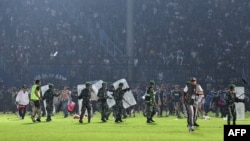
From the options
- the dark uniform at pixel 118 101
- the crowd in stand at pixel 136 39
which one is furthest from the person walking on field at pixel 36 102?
the crowd in stand at pixel 136 39

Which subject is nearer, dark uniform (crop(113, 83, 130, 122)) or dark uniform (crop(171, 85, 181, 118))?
dark uniform (crop(113, 83, 130, 122))

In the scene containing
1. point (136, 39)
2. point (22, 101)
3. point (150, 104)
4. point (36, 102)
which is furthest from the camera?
point (136, 39)

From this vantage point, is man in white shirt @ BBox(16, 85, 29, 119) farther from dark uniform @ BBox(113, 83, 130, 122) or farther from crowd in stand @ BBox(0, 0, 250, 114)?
crowd in stand @ BBox(0, 0, 250, 114)

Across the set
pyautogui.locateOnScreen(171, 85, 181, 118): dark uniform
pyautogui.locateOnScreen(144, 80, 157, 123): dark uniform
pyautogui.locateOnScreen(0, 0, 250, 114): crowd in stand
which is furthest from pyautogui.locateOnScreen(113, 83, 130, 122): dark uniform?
pyautogui.locateOnScreen(0, 0, 250, 114): crowd in stand

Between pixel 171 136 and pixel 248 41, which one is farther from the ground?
pixel 248 41

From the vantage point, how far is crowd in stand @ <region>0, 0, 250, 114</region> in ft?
161

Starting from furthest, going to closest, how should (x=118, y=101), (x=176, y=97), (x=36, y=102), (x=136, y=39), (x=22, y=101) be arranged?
(x=136, y=39) → (x=176, y=97) → (x=22, y=101) → (x=36, y=102) → (x=118, y=101)

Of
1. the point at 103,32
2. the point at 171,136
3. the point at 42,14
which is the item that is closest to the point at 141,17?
the point at 103,32

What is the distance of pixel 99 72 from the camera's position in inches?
1937

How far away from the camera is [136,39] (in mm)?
56094

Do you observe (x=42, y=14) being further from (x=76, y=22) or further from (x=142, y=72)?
(x=142, y=72)

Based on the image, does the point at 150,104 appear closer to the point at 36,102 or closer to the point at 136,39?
the point at 36,102

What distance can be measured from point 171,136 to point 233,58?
102 feet

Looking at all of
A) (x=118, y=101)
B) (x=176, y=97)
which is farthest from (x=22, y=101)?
(x=176, y=97)
